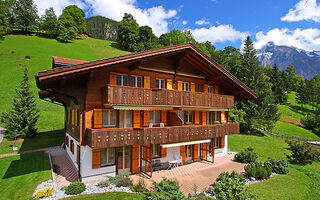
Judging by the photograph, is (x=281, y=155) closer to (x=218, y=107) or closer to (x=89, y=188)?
(x=218, y=107)

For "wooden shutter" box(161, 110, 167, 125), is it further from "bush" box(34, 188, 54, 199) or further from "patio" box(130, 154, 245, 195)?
"bush" box(34, 188, 54, 199)

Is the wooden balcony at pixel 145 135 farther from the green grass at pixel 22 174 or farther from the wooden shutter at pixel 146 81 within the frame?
the green grass at pixel 22 174

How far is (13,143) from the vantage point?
21844 mm

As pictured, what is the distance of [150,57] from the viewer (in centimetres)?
1422

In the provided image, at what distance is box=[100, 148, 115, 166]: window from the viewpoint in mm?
13063

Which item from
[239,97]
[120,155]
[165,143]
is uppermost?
[239,97]

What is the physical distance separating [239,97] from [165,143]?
12.7m

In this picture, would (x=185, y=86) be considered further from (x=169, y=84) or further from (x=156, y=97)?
(x=156, y=97)

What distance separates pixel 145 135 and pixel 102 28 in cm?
15156

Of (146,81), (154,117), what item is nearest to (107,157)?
(154,117)

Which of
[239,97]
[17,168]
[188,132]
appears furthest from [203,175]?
[17,168]

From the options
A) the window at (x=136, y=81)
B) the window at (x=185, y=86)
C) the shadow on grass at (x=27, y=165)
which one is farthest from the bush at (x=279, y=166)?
the shadow on grass at (x=27, y=165)

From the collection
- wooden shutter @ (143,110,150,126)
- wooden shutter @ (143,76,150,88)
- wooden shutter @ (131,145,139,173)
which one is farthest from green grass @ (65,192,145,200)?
wooden shutter @ (143,76,150,88)

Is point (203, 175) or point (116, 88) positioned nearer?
point (116, 88)
